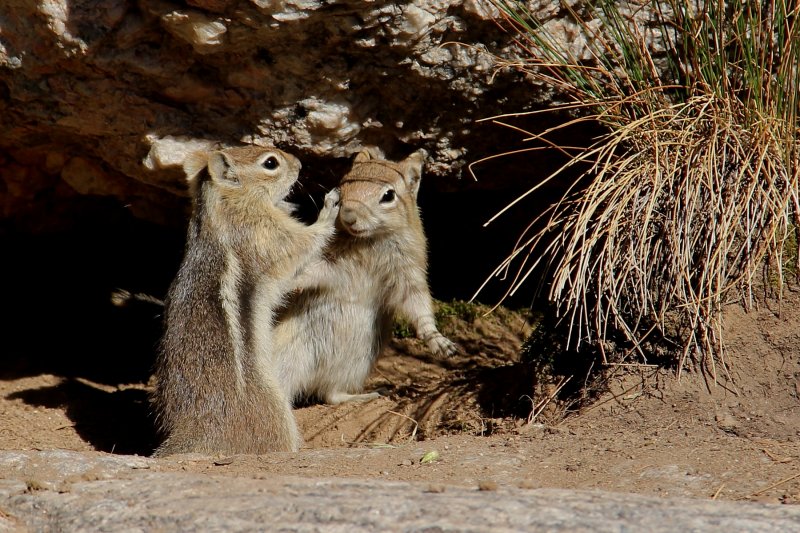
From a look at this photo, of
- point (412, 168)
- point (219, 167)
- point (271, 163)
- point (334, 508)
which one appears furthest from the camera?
point (412, 168)

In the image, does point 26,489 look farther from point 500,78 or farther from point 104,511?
point 500,78

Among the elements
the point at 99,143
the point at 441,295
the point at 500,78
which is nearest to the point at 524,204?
the point at 441,295

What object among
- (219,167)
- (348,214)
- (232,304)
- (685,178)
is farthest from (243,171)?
(685,178)

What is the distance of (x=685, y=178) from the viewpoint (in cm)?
453

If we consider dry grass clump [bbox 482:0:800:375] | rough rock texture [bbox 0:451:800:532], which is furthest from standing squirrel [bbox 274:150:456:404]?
rough rock texture [bbox 0:451:800:532]

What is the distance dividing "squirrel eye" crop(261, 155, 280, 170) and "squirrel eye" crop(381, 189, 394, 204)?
755 mm

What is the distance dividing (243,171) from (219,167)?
0.16 m

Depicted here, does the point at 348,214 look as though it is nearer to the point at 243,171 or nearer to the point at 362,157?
the point at 362,157

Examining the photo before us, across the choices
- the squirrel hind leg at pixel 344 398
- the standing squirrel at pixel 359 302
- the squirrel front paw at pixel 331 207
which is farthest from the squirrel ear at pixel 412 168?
the squirrel hind leg at pixel 344 398

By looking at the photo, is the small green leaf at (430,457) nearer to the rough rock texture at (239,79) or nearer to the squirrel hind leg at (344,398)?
the squirrel hind leg at (344,398)

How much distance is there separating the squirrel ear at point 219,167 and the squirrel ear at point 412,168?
47.6 inches

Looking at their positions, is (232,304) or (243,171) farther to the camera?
(243,171)

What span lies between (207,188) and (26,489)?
2.49 metres

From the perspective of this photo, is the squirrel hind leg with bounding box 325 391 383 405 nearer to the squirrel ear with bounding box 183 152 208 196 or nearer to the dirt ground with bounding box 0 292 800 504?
the dirt ground with bounding box 0 292 800 504
